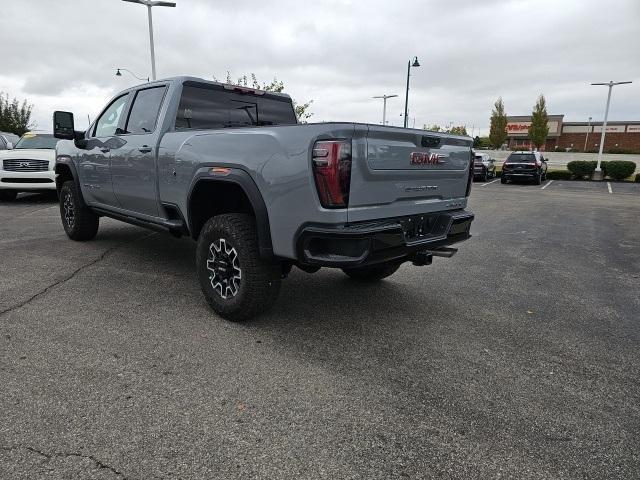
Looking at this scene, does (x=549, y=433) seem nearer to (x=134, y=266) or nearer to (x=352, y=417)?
(x=352, y=417)

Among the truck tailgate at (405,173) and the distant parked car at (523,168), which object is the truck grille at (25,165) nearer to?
the truck tailgate at (405,173)

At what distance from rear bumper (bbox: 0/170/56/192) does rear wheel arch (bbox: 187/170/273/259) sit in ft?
28.0

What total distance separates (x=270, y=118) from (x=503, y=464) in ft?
13.4

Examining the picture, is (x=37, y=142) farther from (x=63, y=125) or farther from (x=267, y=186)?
(x=267, y=186)

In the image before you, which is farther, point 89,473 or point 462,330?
point 462,330

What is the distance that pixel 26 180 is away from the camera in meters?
10.7

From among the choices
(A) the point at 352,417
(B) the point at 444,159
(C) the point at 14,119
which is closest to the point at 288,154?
(B) the point at 444,159

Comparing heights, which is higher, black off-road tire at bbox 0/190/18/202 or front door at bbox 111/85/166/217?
front door at bbox 111/85/166/217

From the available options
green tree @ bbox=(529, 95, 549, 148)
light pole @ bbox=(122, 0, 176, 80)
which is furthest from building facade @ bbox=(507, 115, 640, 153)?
light pole @ bbox=(122, 0, 176, 80)

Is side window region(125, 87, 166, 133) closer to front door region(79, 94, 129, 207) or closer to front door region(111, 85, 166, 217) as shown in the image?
front door region(111, 85, 166, 217)

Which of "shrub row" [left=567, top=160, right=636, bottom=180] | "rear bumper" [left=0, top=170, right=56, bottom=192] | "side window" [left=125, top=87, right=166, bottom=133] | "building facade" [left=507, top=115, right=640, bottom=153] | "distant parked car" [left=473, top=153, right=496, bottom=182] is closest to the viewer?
"side window" [left=125, top=87, right=166, bottom=133]

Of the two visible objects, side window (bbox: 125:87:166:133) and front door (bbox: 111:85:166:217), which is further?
side window (bbox: 125:87:166:133)

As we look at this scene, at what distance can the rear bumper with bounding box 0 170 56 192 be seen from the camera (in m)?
10.6

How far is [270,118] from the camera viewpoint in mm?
5137
